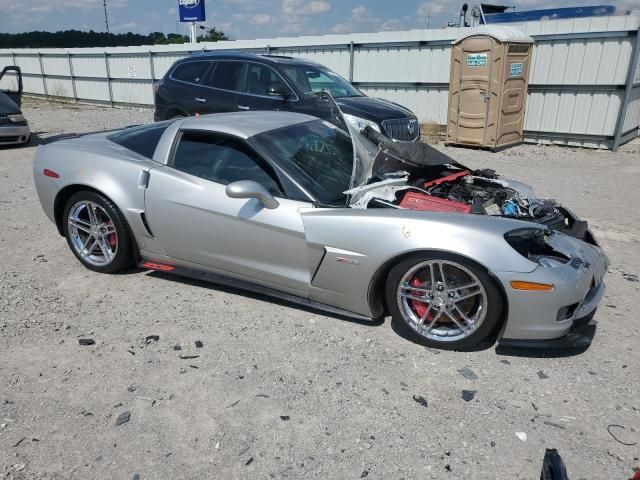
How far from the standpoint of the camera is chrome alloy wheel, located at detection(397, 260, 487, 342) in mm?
3098

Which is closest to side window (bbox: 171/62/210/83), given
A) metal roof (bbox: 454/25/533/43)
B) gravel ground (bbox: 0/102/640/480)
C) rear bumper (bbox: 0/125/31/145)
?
rear bumper (bbox: 0/125/31/145)

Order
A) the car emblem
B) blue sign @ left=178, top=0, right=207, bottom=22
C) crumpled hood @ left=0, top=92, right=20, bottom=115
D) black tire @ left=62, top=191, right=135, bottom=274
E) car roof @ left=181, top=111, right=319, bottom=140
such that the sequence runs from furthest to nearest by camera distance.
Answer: blue sign @ left=178, top=0, right=207, bottom=22
crumpled hood @ left=0, top=92, right=20, bottom=115
black tire @ left=62, top=191, right=135, bottom=274
car roof @ left=181, top=111, right=319, bottom=140
the car emblem

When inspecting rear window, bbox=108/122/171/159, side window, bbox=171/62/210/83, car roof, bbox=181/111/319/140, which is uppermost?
side window, bbox=171/62/210/83

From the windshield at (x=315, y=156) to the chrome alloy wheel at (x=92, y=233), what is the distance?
153 centimetres

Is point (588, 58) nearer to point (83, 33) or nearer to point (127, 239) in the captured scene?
point (127, 239)

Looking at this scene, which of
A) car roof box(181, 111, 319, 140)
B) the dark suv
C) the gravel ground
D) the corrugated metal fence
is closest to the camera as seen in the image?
the gravel ground

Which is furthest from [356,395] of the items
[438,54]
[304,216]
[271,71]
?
[438,54]

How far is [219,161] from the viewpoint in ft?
12.5

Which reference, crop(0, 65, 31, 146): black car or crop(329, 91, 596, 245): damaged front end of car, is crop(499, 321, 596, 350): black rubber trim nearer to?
crop(329, 91, 596, 245): damaged front end of car

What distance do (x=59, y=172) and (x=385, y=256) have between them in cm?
290

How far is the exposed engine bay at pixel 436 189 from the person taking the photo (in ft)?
11.5

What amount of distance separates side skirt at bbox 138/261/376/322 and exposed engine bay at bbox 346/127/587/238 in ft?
2.35

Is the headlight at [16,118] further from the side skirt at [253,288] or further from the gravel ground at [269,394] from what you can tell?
the side skirt at [253,288]

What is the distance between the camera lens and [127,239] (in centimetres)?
412
